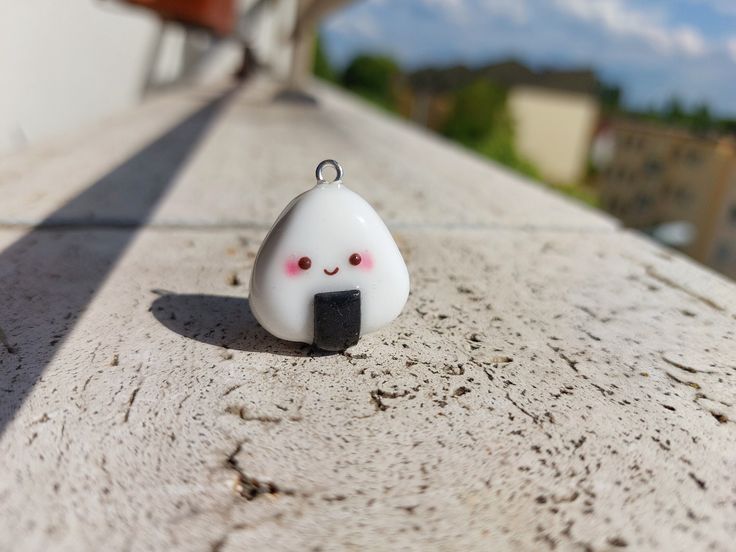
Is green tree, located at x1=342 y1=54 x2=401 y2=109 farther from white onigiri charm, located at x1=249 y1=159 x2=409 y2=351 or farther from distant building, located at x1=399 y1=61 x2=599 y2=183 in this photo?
white onigiri charm, located at x1=249 y1=159 x2=409 y2=351

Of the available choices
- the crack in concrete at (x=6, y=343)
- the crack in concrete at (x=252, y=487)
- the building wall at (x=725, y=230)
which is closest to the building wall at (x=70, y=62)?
the crack in concrete at (x=6, y=343)

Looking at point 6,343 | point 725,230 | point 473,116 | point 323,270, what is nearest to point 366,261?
point 323,270

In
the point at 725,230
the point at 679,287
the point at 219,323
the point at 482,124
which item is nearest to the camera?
the point at 219,323

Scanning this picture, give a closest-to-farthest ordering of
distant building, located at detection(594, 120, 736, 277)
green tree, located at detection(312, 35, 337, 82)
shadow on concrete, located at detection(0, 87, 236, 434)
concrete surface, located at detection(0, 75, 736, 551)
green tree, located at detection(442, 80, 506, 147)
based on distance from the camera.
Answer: concrete surface, located at detection(0, 75, 736, 551)
shadow on concrete, located at detection(0, 87, 236, 434)
distant building, located at detection(594, 120, 736, 277)
green tree, located at detection(312, 35, 337, 82)
green tree, located at detection(442, 80, 506, 147)

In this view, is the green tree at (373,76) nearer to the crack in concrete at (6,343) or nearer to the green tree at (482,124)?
the green tree at (482,124)

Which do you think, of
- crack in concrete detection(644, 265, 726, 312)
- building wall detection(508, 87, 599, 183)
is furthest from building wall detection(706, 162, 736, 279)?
crack in concrete detection(644, 265, 726, 312)

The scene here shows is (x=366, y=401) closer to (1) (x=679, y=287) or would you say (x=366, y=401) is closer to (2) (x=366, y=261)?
(2) (x=366, y=261)
